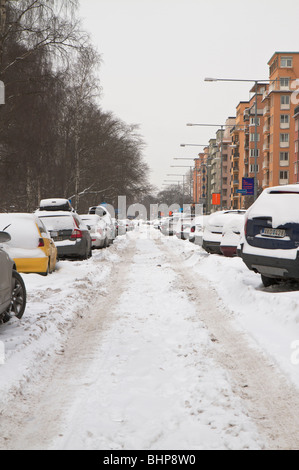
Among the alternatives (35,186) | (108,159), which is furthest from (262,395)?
(108,159)

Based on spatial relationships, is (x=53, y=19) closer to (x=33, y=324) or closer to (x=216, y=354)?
(x=33, y=324)

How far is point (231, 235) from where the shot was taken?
16.2 metres

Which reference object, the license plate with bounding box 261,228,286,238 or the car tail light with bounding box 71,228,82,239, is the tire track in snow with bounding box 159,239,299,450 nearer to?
the license plate with bounding box 261,228,286,238

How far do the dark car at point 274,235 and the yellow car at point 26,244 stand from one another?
462 centimetres

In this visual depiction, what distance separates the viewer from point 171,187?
19688 cm

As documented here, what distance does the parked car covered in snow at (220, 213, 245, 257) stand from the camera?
1600 centimetres

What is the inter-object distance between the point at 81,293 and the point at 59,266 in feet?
15.2

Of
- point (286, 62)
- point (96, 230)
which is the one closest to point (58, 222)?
point (96, 230)

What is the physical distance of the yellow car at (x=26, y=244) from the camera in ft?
39.2

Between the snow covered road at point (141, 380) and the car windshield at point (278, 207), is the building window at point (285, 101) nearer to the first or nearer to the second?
the car windshield at point (278, 207)

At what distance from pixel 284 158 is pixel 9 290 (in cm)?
7615

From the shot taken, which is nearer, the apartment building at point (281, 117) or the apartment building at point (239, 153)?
the apartment building at point (281, 117)

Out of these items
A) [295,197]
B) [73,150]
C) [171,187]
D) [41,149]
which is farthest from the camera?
[171,187]

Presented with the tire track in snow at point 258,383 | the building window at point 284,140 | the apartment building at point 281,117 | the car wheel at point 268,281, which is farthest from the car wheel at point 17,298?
the building window at point 284,140
